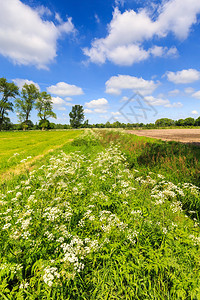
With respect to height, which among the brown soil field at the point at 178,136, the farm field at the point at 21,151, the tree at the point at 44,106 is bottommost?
the farm field at the point at 21,151

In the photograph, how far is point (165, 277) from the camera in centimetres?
195

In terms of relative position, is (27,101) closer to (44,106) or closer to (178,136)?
(44,106)

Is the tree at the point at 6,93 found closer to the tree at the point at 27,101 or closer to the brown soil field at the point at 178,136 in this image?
the tree at the point at 27,101

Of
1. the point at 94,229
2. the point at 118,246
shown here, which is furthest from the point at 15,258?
the point at 118,246

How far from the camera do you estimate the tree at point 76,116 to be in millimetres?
102562

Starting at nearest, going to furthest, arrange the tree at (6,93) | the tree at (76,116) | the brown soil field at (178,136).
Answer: the brown soil field at (178,136), the tree at (6,93), the tree at (76,116)

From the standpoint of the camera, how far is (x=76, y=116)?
10381cm

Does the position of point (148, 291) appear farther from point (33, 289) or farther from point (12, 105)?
point (12, 105)

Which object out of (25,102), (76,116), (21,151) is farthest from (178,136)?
(76,116)

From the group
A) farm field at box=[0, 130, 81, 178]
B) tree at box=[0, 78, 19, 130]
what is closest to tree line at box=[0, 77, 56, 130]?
tree at box=[0, 78, 19, 130]

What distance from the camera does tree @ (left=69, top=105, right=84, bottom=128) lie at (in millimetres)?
102562

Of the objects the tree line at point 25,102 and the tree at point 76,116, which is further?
the tree at point 76,116

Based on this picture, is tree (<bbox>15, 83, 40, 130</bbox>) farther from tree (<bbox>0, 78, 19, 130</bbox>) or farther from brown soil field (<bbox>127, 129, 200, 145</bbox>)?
brown soil field (<bbox>127, 129, 200, 145</bbox>)

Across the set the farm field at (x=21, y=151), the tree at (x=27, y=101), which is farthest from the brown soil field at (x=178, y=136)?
the tree at (x=27, y=101)
